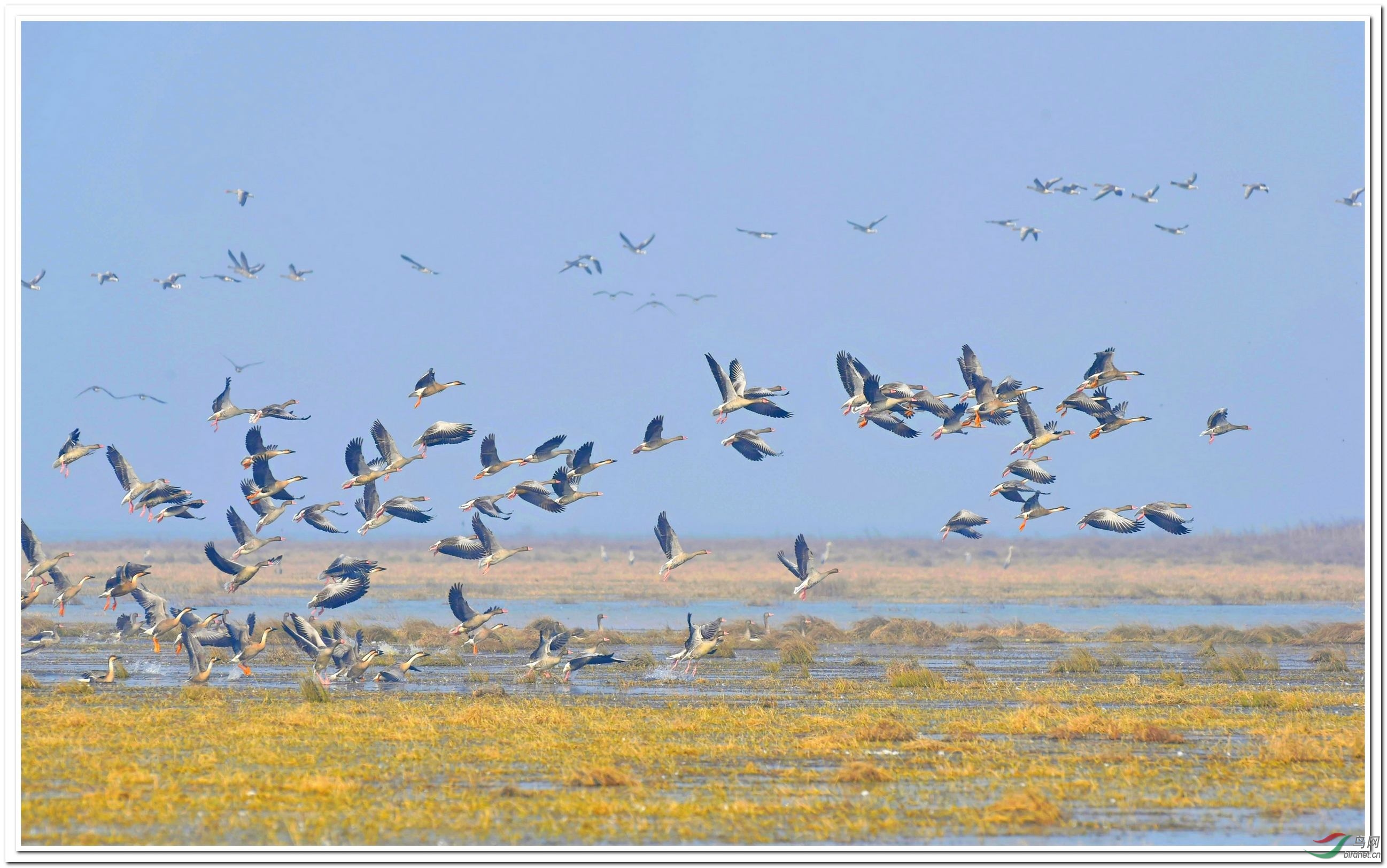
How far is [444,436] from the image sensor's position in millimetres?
24031

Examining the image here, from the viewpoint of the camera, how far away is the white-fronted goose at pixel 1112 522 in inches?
908

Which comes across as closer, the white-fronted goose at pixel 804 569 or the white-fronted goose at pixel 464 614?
the white-fronted goose at pixel 464 614

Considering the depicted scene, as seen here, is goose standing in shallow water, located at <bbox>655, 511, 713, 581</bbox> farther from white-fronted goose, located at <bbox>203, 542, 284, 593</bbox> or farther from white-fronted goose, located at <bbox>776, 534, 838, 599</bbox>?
white-fronted goose, located at <bbox>203, 542, 284, 593</bbox>

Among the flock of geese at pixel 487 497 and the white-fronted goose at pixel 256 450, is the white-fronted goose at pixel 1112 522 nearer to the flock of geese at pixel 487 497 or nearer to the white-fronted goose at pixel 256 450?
the flock of geese at pixel 487 497

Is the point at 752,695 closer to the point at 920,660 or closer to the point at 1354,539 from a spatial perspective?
the point at 920,660

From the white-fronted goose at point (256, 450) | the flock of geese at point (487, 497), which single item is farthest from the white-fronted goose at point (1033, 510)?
the white-fronted goose at point (256, 450)

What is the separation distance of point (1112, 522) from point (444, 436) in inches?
430

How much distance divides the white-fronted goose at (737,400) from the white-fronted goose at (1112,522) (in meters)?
5.22

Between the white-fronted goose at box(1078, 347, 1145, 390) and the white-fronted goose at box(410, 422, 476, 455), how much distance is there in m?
10.3

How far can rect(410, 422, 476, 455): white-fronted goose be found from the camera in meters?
24.0

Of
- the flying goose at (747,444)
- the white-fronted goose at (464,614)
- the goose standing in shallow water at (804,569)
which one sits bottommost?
the white-fronted goose at (464,614)

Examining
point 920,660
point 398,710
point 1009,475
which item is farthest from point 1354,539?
point 398,710

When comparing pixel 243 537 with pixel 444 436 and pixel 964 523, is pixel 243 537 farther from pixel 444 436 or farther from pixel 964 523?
pixel 964 523
